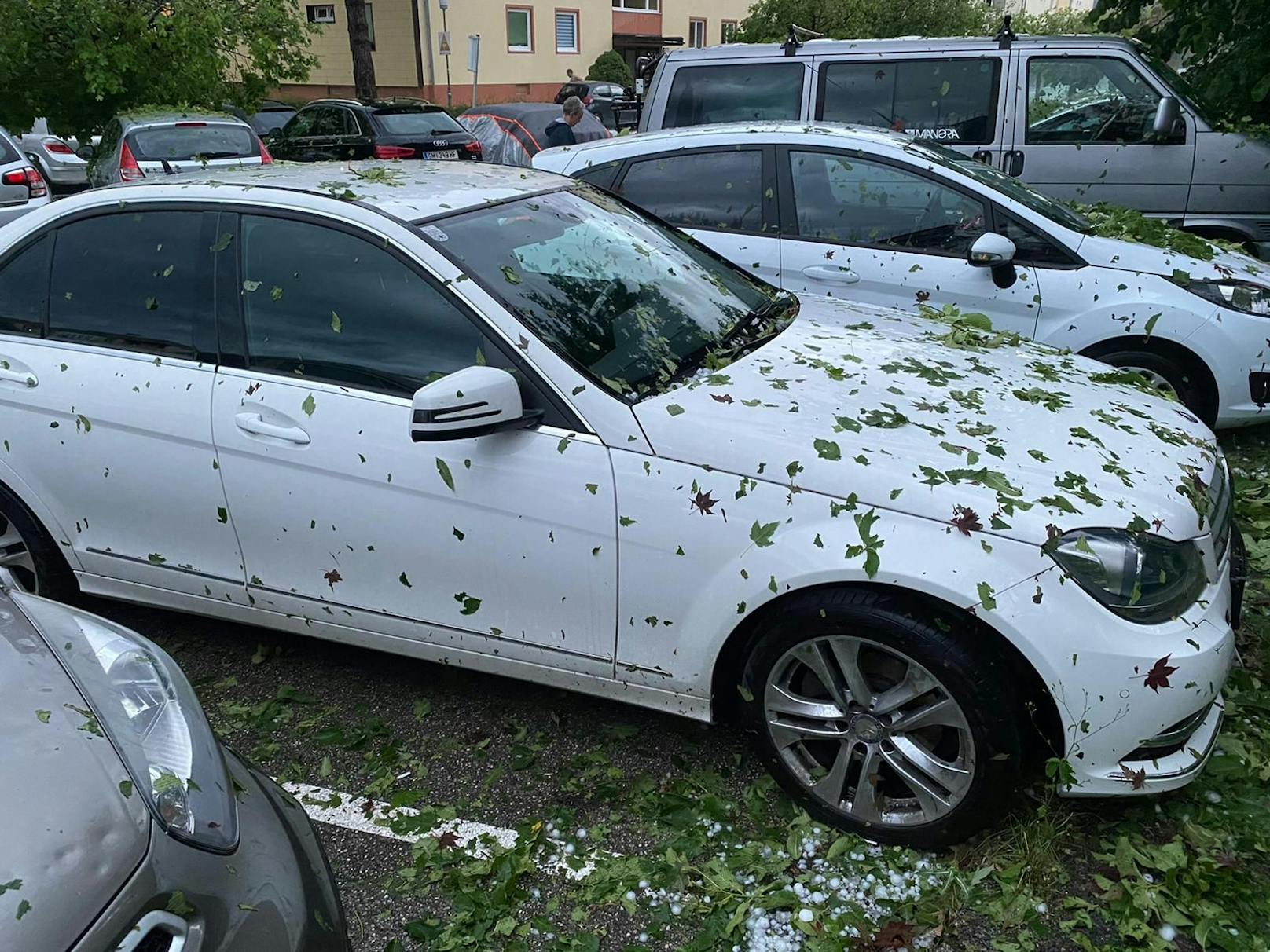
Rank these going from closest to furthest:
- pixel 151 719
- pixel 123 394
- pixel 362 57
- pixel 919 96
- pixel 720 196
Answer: pixel 151 719
pixel 123 394
pixel 720 196
pixel 919 96
pixel 362 57

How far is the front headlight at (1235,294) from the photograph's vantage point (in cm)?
489

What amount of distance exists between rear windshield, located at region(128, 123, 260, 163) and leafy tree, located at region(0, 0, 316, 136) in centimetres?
272

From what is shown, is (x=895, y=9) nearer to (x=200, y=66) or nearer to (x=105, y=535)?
(x=200, y=66)

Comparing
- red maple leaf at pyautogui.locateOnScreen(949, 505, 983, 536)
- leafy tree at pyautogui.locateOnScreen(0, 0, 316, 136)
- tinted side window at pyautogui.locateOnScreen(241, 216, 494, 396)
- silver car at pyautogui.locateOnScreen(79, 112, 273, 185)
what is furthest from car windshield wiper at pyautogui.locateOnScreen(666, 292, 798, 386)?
leafy tree at pyautogui.locateOnScreen(0, 0, 316, 136)

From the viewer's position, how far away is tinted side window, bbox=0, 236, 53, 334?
3.48 m

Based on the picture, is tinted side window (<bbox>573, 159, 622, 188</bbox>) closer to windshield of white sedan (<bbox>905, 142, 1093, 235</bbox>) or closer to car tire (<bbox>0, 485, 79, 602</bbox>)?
windshield of white sedan (<bbox>905, 142, 1093, 235</bbox>)

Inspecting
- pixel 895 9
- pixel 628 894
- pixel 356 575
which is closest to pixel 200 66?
pixel 895 9

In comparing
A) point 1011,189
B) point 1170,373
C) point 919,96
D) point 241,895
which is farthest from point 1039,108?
point 241,895

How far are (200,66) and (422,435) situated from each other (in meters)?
14.4

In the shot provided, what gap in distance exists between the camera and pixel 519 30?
31562 millimetres

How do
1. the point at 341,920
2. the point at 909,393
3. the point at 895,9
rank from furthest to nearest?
the point at 895,9, the point at 909,393, the point at 341,920

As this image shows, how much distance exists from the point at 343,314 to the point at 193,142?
1061 cm

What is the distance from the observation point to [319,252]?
10.3ft

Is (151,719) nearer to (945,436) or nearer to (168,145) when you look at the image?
(945,436)
